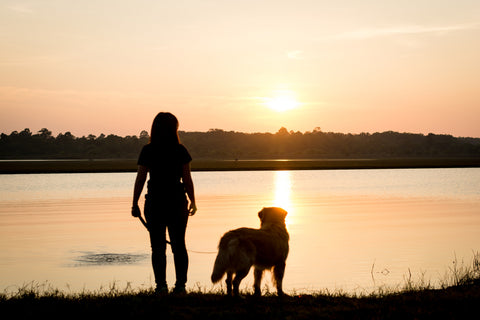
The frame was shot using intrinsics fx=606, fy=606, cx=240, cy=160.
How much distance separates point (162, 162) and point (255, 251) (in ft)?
5.27

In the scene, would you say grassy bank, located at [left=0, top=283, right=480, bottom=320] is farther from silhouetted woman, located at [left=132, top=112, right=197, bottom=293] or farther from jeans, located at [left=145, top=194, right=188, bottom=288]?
silhouetted woman, located at [left=132, top=112, right=197, bottom=293]

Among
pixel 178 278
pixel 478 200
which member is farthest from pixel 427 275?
pixel 478 200

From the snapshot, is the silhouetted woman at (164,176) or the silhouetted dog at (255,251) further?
the silhouetted woman at (164,176)

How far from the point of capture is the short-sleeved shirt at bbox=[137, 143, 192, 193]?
761cm

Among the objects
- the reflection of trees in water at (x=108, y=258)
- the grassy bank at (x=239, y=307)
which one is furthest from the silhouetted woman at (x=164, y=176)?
the reflection of trees in water at (x=108, y=258)

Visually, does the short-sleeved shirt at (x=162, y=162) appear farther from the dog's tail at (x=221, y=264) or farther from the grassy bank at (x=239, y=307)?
the grassy bank at (x=239, y=307)

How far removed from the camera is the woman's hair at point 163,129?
7598mm

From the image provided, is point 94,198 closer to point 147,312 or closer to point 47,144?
point 147,312

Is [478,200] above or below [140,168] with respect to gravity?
below

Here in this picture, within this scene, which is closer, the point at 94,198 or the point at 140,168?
the point at 140,168

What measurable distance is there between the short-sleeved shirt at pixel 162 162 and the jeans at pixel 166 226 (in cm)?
16

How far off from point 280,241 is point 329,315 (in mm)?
1683

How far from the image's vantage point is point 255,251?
7.48 metres

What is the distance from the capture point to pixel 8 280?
11875 mm
